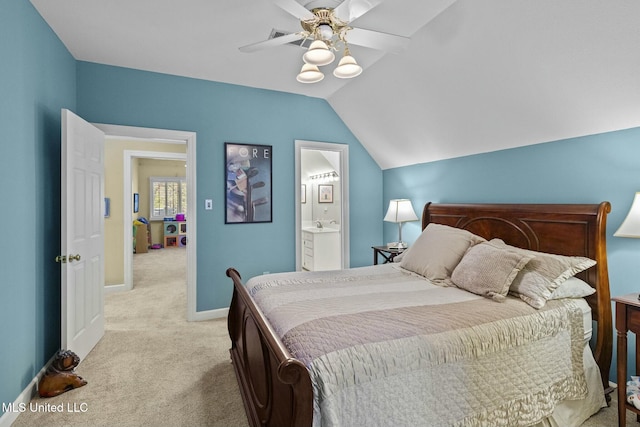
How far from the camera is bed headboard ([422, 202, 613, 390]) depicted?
2.19 metres

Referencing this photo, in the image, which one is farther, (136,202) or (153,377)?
(136,202)

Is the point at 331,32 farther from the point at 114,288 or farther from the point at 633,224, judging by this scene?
the point at 114,288

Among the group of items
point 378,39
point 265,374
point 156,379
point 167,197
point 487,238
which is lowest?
point 156,379

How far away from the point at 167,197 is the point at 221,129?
6485mm

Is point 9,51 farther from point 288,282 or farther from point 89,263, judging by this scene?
point 288,282

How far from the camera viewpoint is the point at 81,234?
107 inches

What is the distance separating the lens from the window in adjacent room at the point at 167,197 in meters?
9.21

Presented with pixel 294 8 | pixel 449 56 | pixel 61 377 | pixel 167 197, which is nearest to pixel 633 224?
pixel 449 56

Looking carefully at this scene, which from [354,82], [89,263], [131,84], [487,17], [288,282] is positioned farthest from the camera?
[354,82]

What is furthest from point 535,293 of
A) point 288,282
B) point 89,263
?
point 89,263

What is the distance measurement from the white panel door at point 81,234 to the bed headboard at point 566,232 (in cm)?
347

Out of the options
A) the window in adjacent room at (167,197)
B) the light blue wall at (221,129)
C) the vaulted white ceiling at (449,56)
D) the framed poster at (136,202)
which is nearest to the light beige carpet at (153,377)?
the light blue wall at (221,129)

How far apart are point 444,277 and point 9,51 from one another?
327 centimetres

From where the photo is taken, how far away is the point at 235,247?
12.8 feet
